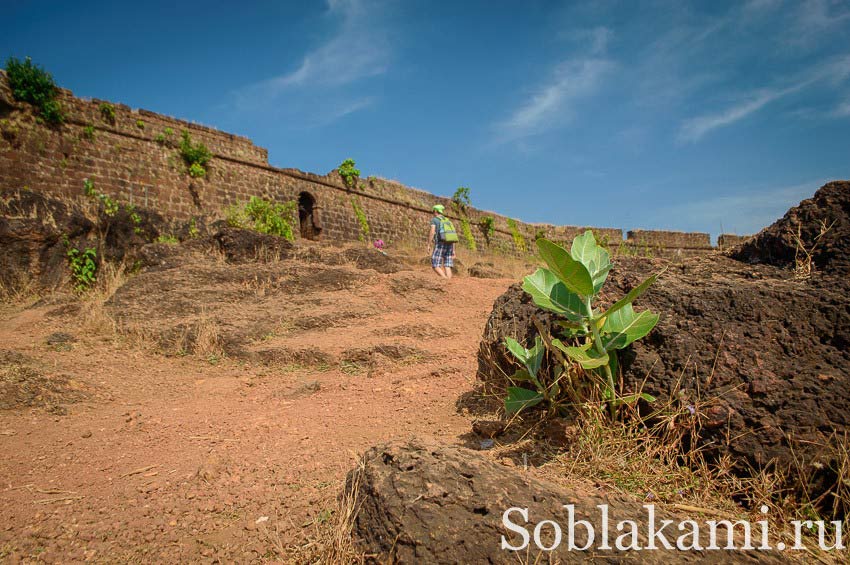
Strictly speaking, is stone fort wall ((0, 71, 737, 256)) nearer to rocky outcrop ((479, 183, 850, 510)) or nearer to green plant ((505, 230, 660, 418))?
green plant ((505, 230, 660, 418))

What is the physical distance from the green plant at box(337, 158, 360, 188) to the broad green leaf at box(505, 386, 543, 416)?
45.3ft

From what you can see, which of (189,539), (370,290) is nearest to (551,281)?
(189,539)

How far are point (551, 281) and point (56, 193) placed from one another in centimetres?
1068

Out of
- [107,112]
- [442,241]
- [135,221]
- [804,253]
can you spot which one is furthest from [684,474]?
[107,112]

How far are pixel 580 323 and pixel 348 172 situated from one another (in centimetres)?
1399

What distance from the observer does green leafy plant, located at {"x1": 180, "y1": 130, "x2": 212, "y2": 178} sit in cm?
1128

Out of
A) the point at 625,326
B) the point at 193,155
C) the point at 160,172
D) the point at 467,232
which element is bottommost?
the point at 625,326

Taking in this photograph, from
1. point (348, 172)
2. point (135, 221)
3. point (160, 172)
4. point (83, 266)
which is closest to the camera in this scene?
point (83, 266)

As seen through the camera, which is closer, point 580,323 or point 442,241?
point 580,323

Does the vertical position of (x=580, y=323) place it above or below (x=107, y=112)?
below

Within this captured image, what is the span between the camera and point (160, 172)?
1082 cm

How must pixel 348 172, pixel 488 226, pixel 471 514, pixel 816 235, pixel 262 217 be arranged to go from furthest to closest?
pixel 488 226 < pixel 348 172 < pixel 262 217 < pixel 816 235 < pixel 471 514

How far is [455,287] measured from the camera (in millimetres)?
7414

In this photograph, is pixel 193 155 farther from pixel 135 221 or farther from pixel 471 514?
pixel 471 514
